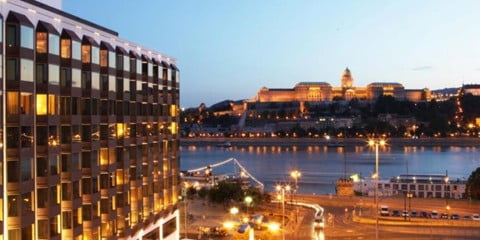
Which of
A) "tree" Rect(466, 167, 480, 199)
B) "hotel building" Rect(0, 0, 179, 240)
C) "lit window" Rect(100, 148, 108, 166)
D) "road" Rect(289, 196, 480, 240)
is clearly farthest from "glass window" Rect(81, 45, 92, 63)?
"tree" Rect(466, 167, 480, 199)

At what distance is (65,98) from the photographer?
878 centimetres

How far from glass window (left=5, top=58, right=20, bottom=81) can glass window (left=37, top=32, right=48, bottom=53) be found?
21.6 inches

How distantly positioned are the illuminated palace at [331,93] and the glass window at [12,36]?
112792mm

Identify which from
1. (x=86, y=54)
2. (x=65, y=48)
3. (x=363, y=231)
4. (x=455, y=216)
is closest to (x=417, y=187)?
(x=455, y=216)

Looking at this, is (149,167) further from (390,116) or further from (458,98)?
(458,98)

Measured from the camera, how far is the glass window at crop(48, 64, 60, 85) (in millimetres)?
8273

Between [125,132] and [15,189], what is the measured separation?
366 centimetres

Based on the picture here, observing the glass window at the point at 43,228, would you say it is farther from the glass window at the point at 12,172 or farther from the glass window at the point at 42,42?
the glass window at the point at 42,42

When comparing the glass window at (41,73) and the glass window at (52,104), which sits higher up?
the glass window at (41,73)

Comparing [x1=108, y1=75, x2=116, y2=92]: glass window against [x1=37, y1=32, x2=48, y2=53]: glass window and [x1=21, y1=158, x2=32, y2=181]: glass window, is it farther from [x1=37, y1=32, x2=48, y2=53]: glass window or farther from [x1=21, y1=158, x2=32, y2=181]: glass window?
[x1=21, y1=158, x2=32, y2=181]: glass window

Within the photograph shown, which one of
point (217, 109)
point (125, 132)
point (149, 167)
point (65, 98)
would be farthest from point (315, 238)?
point (217, 109)

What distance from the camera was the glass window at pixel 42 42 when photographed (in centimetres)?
806

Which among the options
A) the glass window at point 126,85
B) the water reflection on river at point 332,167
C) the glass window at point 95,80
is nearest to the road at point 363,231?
the glass window at point 126,85

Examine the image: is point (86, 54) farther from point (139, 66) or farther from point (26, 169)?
point (139, 66)
